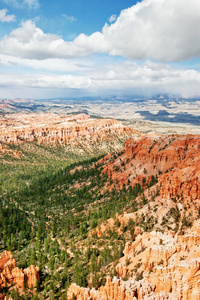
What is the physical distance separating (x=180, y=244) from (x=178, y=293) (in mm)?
11922

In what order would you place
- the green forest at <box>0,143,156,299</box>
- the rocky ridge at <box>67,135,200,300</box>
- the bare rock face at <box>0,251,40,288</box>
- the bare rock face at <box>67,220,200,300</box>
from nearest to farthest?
the bare rock face at <box>67,220,200,300</box> < the rocky ridge at <box>67,135,200,300</box> < the bare rock face at <box>0,251,40,288</box> < the green forest at <box>0,143,156,299</box>

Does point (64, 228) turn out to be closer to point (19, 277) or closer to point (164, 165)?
point (19, 277)

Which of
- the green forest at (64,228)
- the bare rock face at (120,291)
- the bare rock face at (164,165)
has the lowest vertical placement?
the green forest at (64,228)

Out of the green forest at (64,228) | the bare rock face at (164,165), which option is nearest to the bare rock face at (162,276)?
the green forest at (64,228)

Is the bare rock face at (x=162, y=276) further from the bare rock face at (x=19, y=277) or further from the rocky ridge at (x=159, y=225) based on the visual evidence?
the bare rock face at (x=19, y=277)

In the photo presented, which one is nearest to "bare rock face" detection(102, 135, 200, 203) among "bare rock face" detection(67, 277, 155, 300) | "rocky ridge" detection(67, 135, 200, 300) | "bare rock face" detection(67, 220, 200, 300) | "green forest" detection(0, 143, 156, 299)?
"rocky ridge" detection(67, 135, 200, 300)

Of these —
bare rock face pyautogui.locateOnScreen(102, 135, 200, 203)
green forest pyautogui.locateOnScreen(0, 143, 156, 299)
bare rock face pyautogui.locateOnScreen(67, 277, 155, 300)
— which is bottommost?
green forest pyautogui.locateOnScreen(0, 143, 156, 299)

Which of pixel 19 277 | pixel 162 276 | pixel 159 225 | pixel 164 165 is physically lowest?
pixel 19 277

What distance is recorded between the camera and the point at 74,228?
9462 centimetres

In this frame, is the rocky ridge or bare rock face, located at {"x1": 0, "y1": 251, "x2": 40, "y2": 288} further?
bare rock face, located at {"x1": 0, "y1": 251, "x2": 40, "y2": 288}

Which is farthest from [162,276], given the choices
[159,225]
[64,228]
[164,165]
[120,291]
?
[164,165]

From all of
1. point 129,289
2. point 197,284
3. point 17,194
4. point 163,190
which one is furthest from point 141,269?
point 17,194

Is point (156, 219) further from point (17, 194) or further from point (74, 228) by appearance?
point (17, 194)

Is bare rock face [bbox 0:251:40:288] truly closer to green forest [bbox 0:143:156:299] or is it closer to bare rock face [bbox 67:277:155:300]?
green forest [bbox 0:143:156:299]
